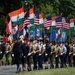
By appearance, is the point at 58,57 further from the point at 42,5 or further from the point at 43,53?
the point at 42,5

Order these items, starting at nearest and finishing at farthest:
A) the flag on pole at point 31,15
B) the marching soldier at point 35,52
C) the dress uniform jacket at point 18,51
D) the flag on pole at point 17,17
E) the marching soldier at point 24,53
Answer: the dress uniform jacket at point 18,51 < the marching soldier at point 24,53 < the marching soldier at point 35,52 < the flag on pole at point 17,17 < the flag on pole at point 31,15

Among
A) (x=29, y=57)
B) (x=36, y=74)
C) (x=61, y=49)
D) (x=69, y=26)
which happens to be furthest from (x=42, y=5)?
(x=36, y=74)

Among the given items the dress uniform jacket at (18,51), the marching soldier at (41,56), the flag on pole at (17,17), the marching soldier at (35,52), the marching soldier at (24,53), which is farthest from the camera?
the marching soldier at (41,56)

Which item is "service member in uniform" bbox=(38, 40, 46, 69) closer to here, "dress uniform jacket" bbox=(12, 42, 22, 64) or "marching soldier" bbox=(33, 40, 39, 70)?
"marching soldier" bbox=(33, 40, 39, 70)

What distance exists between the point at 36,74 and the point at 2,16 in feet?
93.1

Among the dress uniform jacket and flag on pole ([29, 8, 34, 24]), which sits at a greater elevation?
flag on pole ([29, 8, 34, 24])

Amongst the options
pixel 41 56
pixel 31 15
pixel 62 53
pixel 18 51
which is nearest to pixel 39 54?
pixel 41 56

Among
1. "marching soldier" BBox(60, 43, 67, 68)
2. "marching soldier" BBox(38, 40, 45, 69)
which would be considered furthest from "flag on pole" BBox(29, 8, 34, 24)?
"marching soldier" BBox(38, 40, 45, 69)

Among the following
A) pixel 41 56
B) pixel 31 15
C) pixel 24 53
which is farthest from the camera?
pixel 31 15

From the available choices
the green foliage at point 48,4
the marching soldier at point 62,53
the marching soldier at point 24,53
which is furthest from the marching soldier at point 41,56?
the green foliage at point 48,4

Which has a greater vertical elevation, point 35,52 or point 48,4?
point 48,4

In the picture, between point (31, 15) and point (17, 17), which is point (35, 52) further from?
point (31, 15)

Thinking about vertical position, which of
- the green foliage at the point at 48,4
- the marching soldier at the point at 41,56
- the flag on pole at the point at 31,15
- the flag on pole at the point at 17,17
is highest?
the green foliage at the point at 48,4

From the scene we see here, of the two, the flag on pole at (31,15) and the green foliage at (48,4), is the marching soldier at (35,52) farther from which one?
the green foliage at (48,4)
